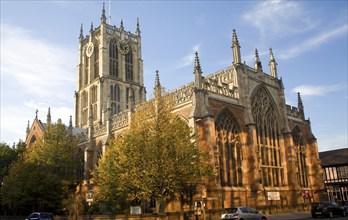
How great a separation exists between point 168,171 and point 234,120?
14771 millimetres

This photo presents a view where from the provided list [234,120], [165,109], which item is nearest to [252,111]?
[234,120]

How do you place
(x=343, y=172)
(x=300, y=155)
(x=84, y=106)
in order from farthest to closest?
(x=84, y=106), (x=343, y=172), (x=300, y=155)

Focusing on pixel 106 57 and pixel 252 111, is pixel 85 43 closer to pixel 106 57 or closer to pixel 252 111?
pixel 106 57

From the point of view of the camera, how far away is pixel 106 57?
71625 millimetres

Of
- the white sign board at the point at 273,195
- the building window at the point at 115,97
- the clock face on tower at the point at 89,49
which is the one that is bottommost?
the white sign board at the point at 273,195

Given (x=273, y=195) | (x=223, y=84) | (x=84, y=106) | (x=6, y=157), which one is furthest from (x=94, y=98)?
(x=273, y=195)

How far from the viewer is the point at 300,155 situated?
47.4 meters

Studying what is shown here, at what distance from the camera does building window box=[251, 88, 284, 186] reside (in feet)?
134

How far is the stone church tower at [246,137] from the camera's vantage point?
113 feet

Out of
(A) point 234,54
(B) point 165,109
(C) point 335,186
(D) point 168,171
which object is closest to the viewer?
(D) point 168,171

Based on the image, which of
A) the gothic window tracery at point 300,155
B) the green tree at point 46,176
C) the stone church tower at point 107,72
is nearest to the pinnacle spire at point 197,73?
the gothic window tracery at point 300,155

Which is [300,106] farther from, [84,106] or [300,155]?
[84,106]

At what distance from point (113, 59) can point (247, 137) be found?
43.3 meters

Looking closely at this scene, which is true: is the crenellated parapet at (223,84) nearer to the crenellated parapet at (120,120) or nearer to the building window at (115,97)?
the crenellated parapet at (120,120)
